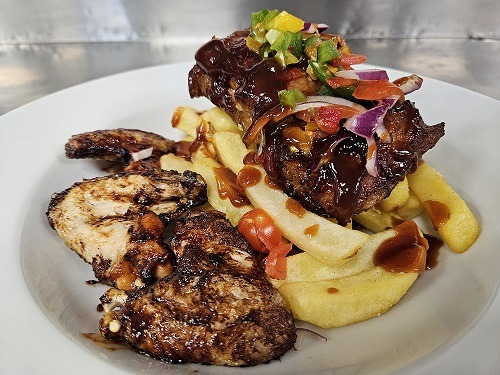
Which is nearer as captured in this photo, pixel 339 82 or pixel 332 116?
pixel 332 116

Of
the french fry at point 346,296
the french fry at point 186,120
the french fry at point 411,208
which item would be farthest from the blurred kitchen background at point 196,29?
the french fry at point 346,296

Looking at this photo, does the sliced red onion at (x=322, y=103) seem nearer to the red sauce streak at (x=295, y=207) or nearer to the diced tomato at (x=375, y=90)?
the diced tomato at (x=375, y=90)

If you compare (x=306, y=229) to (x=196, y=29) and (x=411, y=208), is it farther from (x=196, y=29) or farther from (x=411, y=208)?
(x=196, y=29)

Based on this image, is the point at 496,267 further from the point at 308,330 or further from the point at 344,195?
the point at 308,330

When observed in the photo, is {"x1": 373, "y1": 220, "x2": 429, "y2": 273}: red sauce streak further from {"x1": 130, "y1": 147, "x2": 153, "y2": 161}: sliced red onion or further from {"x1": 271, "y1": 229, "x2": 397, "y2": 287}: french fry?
{"x1": 130, "y1": 147, "x2": 153, "y2": 161}: sliced red onion

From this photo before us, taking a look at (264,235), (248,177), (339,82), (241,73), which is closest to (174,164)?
(248,177)
